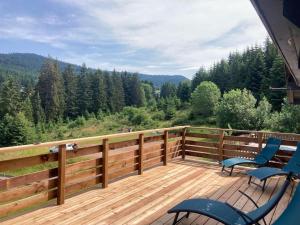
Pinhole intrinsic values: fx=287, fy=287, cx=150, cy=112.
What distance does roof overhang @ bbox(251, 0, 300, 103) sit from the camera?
1140 mm

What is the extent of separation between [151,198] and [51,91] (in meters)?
47.2

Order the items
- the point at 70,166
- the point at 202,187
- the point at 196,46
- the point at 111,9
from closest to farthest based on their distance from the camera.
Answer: the point at 70,166 → the point at 202,187 → the point at 111,9 → the point at 196,46

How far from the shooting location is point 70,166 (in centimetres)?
421

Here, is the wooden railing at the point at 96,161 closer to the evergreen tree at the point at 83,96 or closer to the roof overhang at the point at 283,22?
the roof overhang at the point at 283,22

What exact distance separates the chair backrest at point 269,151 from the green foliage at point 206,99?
41.0 meters

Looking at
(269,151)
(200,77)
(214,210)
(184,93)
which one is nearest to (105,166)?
(214,210)

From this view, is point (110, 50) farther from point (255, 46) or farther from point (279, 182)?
point (279, 182)

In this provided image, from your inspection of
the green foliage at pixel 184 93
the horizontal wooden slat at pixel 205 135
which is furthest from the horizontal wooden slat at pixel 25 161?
the green foliage at pixel 184 93

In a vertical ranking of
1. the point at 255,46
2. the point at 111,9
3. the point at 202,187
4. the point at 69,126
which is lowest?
the point at 69,126

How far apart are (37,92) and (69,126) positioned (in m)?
7.58

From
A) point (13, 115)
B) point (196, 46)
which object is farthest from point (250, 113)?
point (13, 115)

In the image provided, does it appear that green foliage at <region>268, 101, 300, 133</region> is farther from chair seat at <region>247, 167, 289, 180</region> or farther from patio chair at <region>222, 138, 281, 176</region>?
Result: chair seat at <region>247, 167, 289, 180</region>

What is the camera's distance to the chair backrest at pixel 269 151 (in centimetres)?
577

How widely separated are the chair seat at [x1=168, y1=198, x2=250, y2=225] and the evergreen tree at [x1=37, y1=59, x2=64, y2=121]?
47365 millimetres
